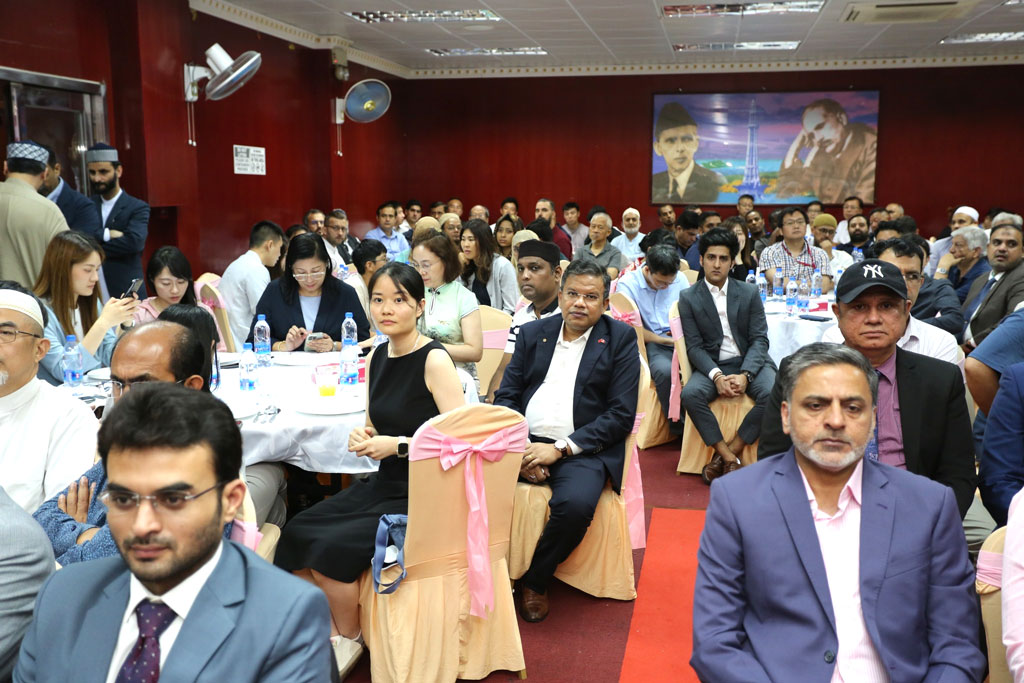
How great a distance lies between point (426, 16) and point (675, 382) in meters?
5.87

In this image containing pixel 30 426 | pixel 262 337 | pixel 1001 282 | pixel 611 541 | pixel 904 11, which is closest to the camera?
pixel 30 426

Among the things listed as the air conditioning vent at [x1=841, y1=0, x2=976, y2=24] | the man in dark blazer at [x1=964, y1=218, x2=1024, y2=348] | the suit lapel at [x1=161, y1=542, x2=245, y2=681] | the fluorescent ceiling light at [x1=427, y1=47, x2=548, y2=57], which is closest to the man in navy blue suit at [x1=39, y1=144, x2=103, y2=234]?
the suit lapel at [x1=161, y1=542, x2=245, y2=681]

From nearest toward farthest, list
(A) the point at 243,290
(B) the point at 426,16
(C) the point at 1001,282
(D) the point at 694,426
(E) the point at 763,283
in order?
(C) the point at 1001,282 < (D) the point at 694,426 < (A) the point at 243,290 < (E) the point at 763,283 < (B) the point at 426,16

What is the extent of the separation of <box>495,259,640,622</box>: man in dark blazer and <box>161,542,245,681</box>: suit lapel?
6.71 ft

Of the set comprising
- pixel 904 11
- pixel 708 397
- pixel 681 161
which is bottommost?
pixel 708 397

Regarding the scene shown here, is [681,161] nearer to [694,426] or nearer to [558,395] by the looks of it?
[694,426]

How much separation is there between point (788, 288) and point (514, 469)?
15.4 feet

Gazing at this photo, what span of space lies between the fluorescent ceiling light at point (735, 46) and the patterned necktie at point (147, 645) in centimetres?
1120

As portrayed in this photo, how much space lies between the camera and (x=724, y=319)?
17.2 ft

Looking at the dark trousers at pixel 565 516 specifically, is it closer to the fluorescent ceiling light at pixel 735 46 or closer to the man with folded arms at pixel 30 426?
the man with folded arms at pixel 30 426

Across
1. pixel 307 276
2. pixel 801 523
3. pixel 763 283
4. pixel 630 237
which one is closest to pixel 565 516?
pixel 801 523

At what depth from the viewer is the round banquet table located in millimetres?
5566

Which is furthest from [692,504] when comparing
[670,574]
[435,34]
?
[435,34]

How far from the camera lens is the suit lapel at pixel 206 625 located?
4.42 feet
